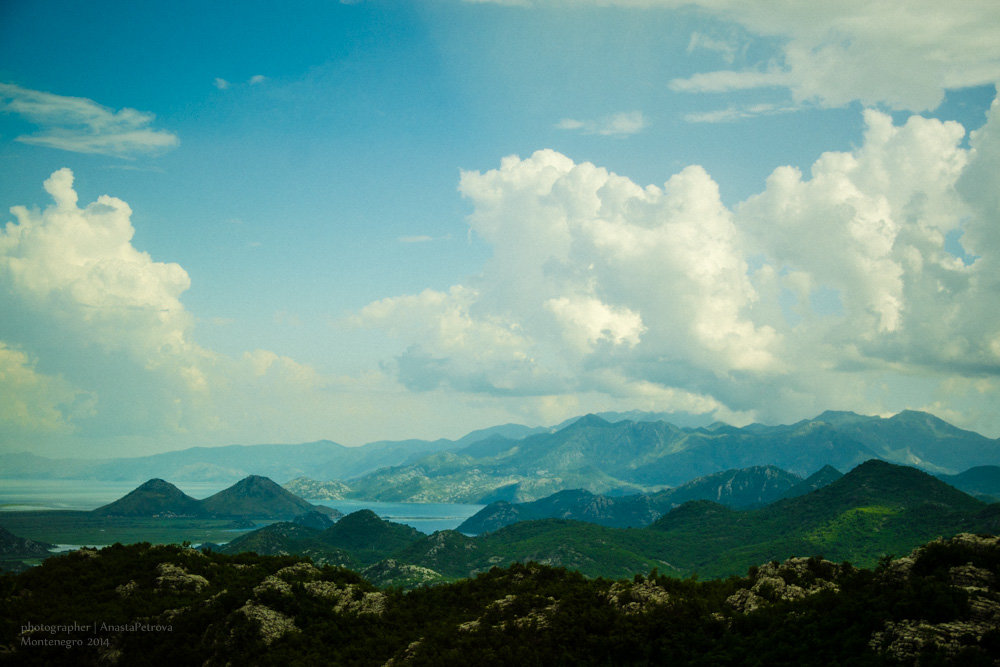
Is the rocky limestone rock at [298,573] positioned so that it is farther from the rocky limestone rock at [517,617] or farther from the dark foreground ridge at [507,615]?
the rocky limestone rock at [517,617]

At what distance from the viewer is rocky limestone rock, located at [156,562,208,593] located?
7306cm

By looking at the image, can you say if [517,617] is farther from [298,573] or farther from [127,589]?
[127,589]

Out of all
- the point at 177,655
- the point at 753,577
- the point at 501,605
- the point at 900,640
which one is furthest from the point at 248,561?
the point at 900,640

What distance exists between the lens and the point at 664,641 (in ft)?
170

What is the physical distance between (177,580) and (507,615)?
40678 millimetres

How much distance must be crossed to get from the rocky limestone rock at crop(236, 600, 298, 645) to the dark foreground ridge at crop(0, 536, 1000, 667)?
150 mm

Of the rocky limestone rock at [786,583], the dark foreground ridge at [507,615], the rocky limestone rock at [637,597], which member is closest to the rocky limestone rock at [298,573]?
the dark foreground ridge at [507,615]

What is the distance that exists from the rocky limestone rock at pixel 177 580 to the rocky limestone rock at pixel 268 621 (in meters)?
12.6

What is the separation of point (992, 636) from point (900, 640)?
5319 mm

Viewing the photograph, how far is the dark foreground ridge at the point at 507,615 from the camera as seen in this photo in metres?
45.6

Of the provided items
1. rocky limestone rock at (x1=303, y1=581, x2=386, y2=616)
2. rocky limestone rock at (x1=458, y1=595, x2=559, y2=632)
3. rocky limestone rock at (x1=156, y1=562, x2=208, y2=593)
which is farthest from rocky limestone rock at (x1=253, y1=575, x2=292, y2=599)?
rocky limestone rock at (x1=458, y1=595, x2=559, y2=632)

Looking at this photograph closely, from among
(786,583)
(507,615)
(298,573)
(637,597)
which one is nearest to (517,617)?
(507,615)

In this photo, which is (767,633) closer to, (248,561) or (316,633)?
(316,633)

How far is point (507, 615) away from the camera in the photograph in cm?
6191
